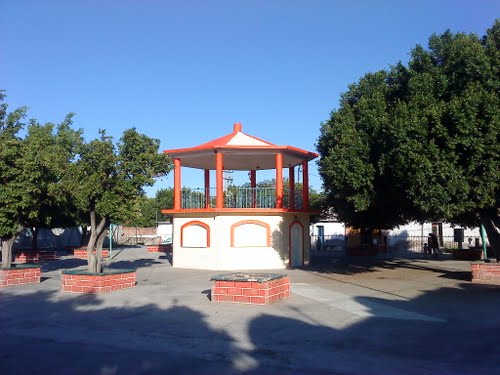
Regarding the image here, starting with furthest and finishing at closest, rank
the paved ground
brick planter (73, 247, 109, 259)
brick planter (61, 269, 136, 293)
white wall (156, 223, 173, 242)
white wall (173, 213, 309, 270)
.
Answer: white wall (156, 223, 173, 242), brick planter (73, 247, 109, 259), white wall (173, 213, 309, 270), brick planter (61, 269, 136, 293), the paved ground

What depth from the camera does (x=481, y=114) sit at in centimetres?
1293

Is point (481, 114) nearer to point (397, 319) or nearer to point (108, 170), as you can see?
point (397, 319)

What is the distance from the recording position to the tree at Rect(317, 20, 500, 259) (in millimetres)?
12852

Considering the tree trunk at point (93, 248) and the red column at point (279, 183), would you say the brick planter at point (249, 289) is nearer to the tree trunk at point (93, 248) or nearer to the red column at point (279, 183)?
the tree trunk at point (93, 248)

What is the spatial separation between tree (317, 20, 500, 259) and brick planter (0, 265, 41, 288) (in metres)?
9.95

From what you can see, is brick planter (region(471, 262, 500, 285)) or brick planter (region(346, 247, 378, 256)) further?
brick planter (region(346, 247, 378, 256))

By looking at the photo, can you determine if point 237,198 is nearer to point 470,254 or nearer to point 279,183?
point 279,183

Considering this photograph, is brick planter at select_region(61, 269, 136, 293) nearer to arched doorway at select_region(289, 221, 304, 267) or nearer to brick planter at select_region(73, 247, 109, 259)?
arched doorway at select_region(289, 221, 304, 267)

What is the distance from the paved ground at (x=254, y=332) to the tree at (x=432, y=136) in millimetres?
2795

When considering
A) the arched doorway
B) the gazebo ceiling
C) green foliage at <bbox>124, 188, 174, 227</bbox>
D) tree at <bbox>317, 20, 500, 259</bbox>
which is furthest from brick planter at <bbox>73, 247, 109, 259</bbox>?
green foliage at <bbox>124, 188, 174, 227</bbox>

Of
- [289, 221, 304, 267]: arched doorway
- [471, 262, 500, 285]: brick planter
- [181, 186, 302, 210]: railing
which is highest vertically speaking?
[181, 186, 302, 210]: railing

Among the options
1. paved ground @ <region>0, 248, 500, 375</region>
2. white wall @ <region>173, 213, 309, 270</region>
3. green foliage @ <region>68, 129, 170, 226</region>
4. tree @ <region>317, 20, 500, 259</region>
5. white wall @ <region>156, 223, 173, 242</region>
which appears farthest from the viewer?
white wall @ <region>156, 223, 173, 242</region>

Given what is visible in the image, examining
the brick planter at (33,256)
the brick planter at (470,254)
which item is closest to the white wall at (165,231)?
the brick planter at (33,256)

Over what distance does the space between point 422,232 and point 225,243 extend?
958 inches
